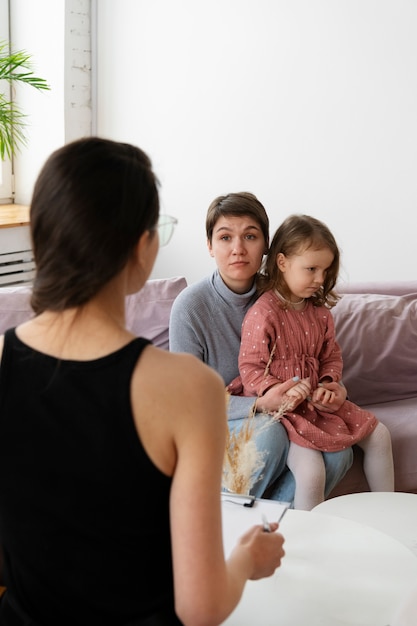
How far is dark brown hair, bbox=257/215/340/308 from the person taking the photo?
261 cm

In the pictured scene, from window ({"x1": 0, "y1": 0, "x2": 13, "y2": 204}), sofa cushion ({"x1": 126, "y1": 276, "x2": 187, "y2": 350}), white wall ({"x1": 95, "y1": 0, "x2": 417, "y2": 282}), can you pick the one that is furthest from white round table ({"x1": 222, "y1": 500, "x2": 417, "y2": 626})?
window ({"x1": 0, "y1": 0, "x2": 13, "y2": 204})

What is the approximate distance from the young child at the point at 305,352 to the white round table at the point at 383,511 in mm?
266

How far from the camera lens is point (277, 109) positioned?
13.5ft

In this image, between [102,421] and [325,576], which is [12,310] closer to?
[325,576]

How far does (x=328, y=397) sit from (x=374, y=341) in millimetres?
612

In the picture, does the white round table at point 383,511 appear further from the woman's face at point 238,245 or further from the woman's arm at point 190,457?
the woman's arm at point 190,457

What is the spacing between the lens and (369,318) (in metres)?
3.15

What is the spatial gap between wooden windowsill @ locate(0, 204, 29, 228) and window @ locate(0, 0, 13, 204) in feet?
0.24

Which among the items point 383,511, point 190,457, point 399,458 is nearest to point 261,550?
point 190,457

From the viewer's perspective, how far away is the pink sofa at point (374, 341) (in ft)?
9.55

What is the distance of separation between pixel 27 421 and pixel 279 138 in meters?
3.35

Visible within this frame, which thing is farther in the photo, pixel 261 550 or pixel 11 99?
pixel 11 99

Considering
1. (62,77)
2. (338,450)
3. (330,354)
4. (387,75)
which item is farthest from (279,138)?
(338,450)

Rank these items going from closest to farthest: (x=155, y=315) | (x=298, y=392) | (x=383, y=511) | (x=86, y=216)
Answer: (x=86, y=216) → (x=383, y=511) → (x=298, y=392) → (x=155, y=315)
